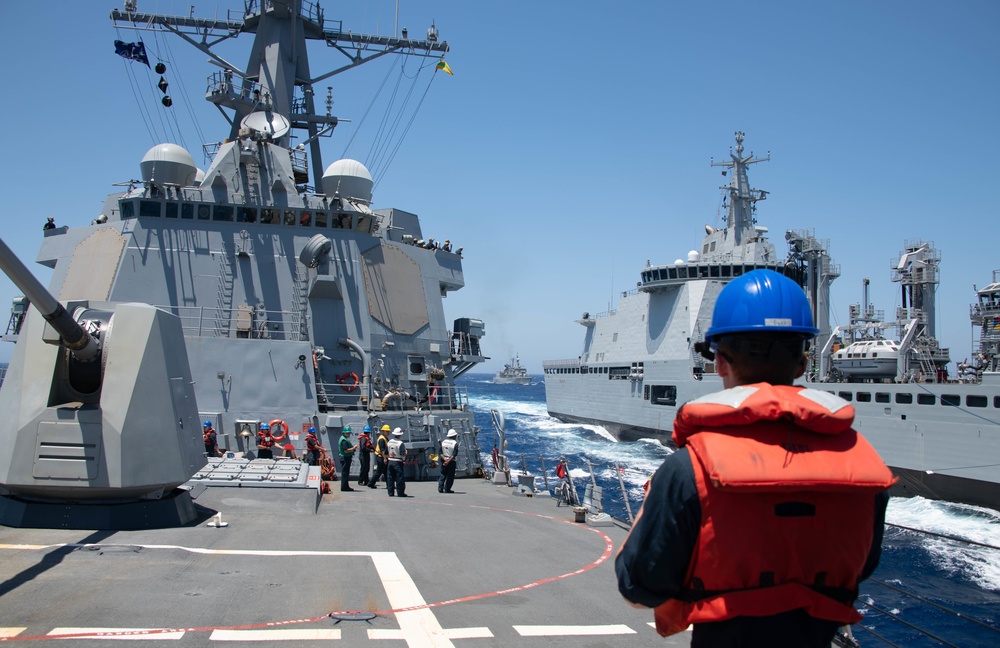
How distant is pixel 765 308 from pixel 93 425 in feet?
21.8

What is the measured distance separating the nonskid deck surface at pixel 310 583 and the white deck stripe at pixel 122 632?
0.01 meters

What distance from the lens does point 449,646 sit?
436cm

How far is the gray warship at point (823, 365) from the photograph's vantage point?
22.5 m

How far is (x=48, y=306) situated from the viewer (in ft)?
19.5

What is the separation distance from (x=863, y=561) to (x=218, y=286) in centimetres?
1500

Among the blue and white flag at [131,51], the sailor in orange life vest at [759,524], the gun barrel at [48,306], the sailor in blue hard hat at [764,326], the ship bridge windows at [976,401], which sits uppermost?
the blue and white flag at [131,51]

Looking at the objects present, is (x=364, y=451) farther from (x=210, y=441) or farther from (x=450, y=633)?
(x=450, y=633)

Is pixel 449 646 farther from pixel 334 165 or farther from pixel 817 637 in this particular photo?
pixel 334 165

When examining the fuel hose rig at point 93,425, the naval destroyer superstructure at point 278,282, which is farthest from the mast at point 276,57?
the fuel hose rig at point 93,425

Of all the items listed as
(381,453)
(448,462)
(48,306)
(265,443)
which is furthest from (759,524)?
(265,443)

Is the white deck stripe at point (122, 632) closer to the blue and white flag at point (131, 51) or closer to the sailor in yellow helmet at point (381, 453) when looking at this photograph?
the sailor in yellow helmet at point (381, 453)

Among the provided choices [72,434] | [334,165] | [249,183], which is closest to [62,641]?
[72,434]

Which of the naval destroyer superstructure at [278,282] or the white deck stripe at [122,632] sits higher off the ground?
the naval destroyer superstructure at [278,282]

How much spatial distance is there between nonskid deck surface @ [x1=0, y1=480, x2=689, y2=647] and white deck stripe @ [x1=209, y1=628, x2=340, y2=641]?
12mm
